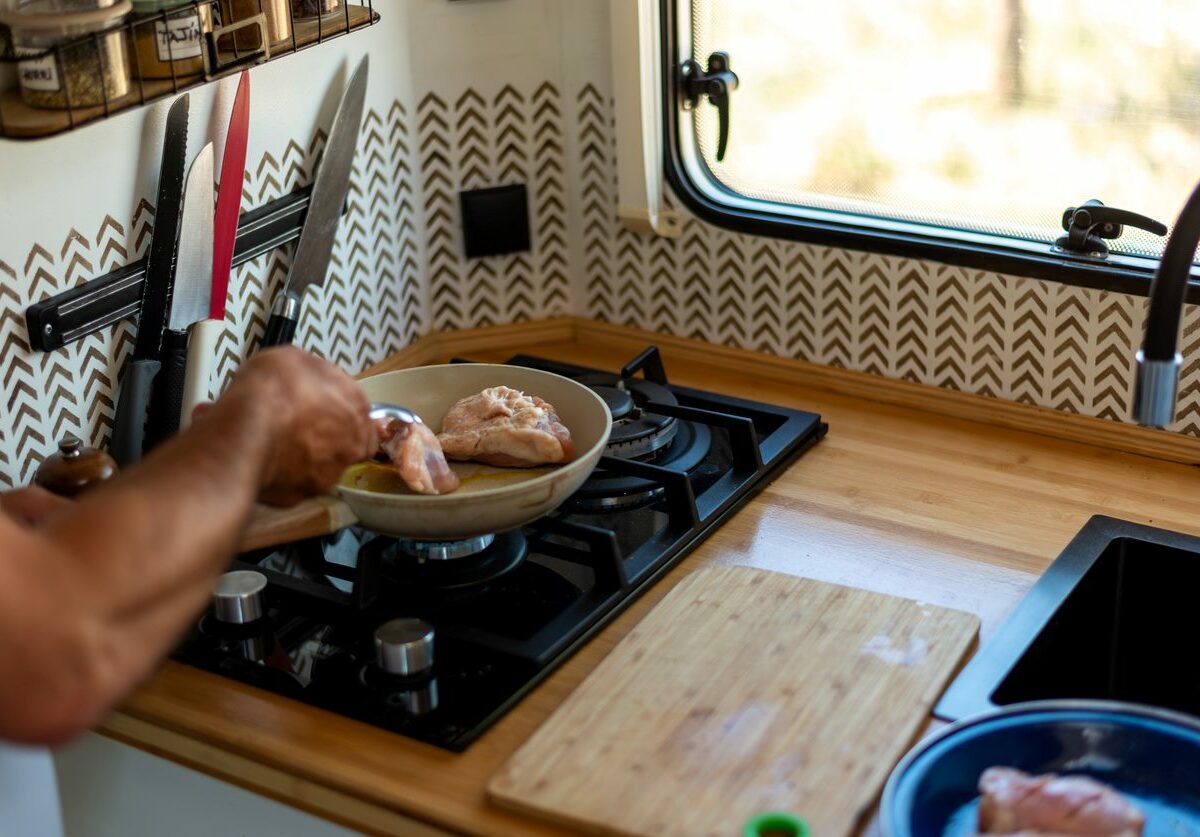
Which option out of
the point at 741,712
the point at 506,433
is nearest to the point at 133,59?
the point at 506,433

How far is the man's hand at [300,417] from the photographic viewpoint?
35.4 inches

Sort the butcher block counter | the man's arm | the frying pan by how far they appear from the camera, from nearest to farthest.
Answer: the man's arm < the butcher block counter < the frying pan

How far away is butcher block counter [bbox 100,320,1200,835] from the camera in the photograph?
40.4 inches

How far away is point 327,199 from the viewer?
1.49 meters

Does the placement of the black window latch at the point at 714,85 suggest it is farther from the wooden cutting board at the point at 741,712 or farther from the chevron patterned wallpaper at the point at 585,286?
the wooden cutting board at the point at 741,712

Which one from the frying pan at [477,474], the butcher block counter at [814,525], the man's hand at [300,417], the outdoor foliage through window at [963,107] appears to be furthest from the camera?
the outdoor foliage through window at [963,107]

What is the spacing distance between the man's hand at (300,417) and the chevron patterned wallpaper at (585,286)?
1.37ft

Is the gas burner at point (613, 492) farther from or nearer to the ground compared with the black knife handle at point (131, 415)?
nearer to the ground

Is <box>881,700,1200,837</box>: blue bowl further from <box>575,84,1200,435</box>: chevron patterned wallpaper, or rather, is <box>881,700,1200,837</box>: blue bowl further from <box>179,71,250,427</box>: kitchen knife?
<box>179,71,250,427</box>: kitchen knife

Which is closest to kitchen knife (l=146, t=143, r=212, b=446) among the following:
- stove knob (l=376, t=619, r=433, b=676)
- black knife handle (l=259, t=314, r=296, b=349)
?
black knife handle (l=259, t=314, r=296, b=349)

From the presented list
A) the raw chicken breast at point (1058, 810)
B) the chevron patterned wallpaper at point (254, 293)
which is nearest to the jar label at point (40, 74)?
the chevron patterned wallpaper at point (254, 293)

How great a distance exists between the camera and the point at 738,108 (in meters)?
1.65

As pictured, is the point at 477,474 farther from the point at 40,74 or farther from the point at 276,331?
the point at 40,74

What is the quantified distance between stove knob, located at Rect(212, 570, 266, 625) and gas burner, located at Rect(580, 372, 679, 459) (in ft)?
1.26
